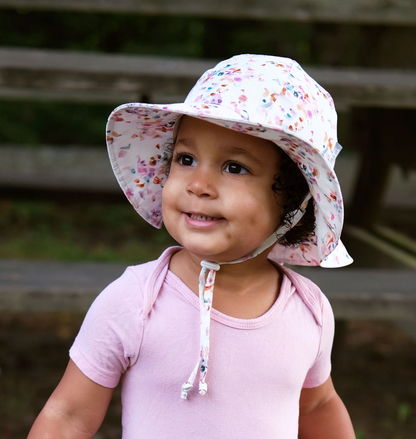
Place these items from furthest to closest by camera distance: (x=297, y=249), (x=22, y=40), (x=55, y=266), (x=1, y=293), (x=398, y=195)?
(x=22, y=40) < (x=398, y=195) < (x=55, y=266) < (x=1, y=293) < (x=297, y=249)

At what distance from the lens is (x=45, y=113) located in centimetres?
595

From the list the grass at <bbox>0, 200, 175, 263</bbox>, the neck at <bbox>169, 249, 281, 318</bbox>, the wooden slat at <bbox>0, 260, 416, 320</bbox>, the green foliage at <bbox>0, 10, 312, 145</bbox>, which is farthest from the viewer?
the green foliage at <bbox>0, 10, 312, 145</bbox>

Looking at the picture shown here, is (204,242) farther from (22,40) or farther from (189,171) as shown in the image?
(22,40)

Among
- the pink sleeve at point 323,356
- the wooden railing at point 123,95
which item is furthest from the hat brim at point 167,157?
the wooden railing at point 123,95

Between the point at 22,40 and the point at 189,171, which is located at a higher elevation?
the point at 189,171

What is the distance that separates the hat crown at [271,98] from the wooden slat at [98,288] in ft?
3.07

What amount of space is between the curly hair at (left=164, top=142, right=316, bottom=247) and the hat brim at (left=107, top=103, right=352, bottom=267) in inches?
0.9

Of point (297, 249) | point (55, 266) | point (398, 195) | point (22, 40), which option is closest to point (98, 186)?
point (55, 266)

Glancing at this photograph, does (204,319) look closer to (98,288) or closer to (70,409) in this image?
(70,409)

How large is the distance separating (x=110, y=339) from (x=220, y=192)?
0.33m

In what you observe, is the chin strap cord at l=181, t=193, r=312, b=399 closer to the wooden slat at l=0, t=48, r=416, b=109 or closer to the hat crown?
the hat crown

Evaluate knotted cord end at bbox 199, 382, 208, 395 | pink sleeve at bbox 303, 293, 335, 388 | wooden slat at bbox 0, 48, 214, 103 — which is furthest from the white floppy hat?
wooden slat at bbox 0, 48, 214, 103

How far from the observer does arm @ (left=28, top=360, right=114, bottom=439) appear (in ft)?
3.62

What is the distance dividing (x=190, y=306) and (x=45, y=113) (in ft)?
17.0
